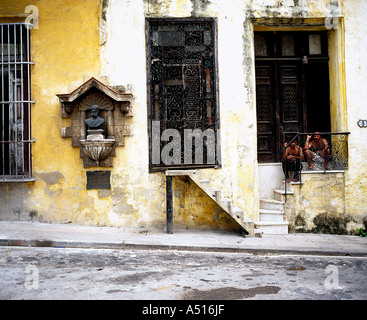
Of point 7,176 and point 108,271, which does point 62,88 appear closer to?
point 7,176

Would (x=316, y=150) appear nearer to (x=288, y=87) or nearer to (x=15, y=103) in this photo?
(x=288, y=87)

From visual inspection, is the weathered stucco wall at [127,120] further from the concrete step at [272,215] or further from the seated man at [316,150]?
the seated man at [316,150]

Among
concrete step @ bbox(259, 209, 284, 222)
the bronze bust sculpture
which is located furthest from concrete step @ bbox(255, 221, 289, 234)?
the bronze bust sculpture

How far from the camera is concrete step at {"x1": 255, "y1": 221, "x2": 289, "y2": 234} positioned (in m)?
9.12

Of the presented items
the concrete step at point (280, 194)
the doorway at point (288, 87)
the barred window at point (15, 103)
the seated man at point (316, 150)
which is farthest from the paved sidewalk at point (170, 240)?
the doorway at point (288, 87)

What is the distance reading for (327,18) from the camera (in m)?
9.57

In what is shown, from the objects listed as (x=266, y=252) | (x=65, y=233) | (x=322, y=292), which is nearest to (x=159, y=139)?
(x=65, y=233)

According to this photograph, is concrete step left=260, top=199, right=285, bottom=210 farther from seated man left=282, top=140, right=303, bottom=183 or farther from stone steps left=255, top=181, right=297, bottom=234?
seated man left=282, top=140, right=303, bottom=183

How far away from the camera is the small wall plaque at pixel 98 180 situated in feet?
30.3

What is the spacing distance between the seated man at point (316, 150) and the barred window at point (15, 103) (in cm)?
676

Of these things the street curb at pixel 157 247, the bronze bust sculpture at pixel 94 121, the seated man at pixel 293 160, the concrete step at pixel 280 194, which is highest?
the bronze bust sculpture at pixel 94 121

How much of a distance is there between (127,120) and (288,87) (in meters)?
4.59

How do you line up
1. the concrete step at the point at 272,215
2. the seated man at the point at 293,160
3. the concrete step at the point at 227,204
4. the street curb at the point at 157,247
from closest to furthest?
the street curb at the point at 157,247, the concrete step at the point at 227,204, the concrete step at the point at 272,215, the seated man at the point at 293,160

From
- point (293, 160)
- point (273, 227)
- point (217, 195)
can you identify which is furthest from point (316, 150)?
point (217, 195)
